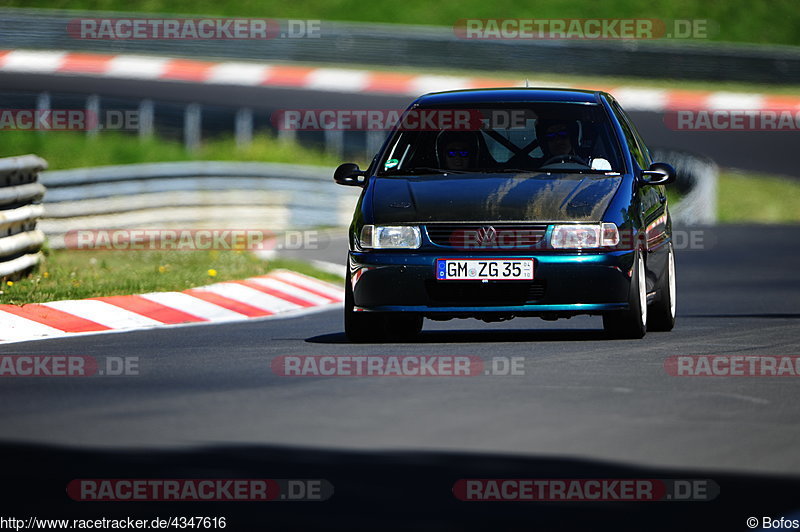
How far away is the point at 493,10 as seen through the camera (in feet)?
190

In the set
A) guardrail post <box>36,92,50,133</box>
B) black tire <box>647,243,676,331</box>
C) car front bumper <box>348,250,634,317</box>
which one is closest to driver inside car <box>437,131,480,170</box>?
car front bumper <box>348,250,634,317</box>

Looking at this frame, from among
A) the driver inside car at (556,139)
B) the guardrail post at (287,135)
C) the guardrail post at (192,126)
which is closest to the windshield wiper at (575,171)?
the driver inside car at (556,139)

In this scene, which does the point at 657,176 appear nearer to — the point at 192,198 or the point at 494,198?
the point at 494,198

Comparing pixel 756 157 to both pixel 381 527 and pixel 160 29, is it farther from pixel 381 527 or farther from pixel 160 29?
pixel 381 527

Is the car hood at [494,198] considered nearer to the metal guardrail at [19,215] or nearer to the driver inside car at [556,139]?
the driver inside car at [556,139]

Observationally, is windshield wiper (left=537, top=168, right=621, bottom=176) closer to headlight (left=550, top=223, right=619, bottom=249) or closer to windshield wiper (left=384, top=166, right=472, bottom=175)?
windshield wiper (left=384, top=166, right=472, bottom=175)

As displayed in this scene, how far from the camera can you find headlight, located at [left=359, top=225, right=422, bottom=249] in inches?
423

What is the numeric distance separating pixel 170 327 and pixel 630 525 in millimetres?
7537

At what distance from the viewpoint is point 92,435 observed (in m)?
6.97

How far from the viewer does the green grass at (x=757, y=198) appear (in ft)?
121

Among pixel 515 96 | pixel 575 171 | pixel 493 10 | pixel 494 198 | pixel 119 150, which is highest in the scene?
pixel 493 10

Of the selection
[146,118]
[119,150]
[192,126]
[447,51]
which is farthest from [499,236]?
[447,51]

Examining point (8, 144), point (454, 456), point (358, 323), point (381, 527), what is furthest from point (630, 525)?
point (8, 144)

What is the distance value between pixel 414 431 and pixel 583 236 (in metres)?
3.87
